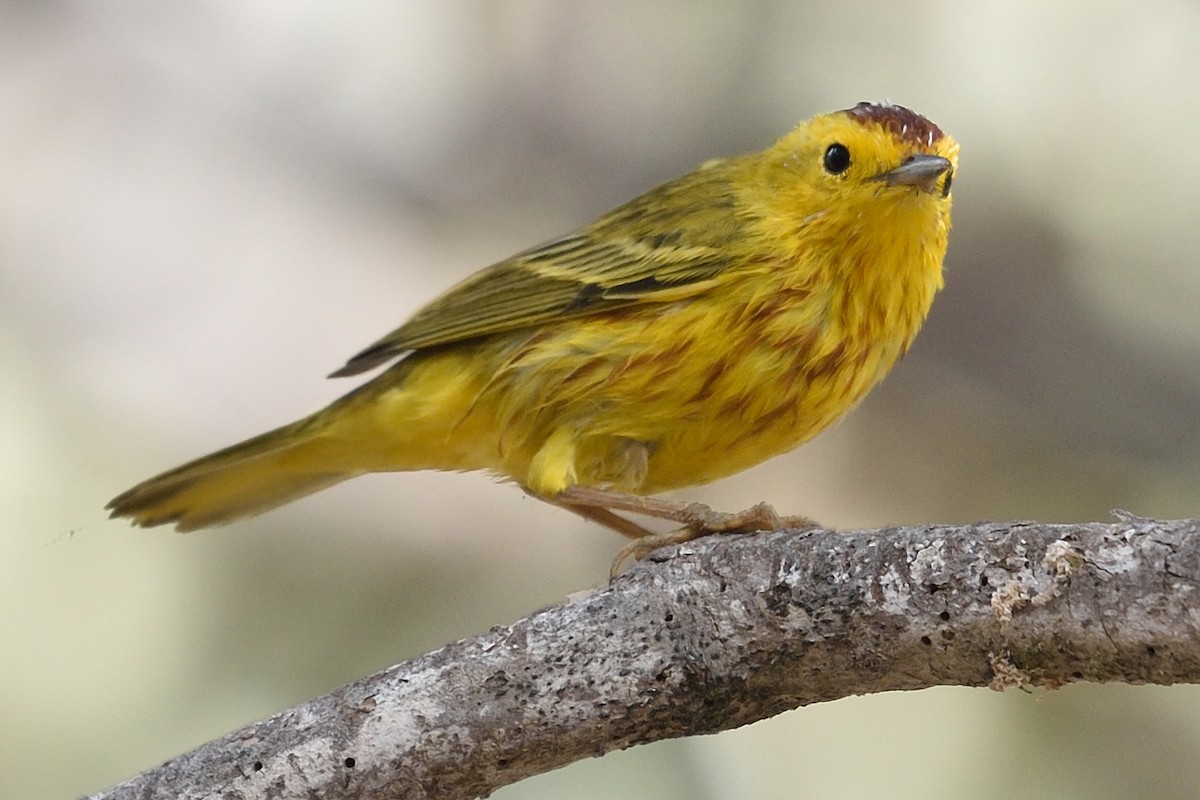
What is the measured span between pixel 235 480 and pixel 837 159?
1.79m

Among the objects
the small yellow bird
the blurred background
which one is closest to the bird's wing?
the small yellow bird

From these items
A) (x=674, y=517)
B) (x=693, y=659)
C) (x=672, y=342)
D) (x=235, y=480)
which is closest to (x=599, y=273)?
(x=672, y=342)

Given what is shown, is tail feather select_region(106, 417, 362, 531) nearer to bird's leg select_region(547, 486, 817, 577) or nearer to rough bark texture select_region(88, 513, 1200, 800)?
bird's leg select_region(547, 486, 817, 577)

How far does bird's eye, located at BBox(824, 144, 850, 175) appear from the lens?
3.08 m

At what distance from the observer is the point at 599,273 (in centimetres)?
320

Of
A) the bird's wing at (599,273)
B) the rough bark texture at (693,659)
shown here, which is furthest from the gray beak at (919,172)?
the rough bark texture at (693,659)

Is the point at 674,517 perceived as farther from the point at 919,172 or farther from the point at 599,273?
the point at 919,172

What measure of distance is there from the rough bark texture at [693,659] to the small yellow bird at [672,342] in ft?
1.92

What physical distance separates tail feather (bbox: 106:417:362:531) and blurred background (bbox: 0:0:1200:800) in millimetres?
825

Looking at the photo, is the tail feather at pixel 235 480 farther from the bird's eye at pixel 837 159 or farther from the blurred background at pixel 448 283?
the bird's eye at pixel 837 159

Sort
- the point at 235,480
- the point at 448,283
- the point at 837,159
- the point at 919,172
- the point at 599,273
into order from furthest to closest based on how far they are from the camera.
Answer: the point at 448,283
the point at 235,480
the point at 599,273
the point at 837,159
the point at 919,172

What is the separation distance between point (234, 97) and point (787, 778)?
3234mm

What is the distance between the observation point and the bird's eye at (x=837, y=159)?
10.1 ft

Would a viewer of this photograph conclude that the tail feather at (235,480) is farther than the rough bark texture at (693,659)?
Yes
